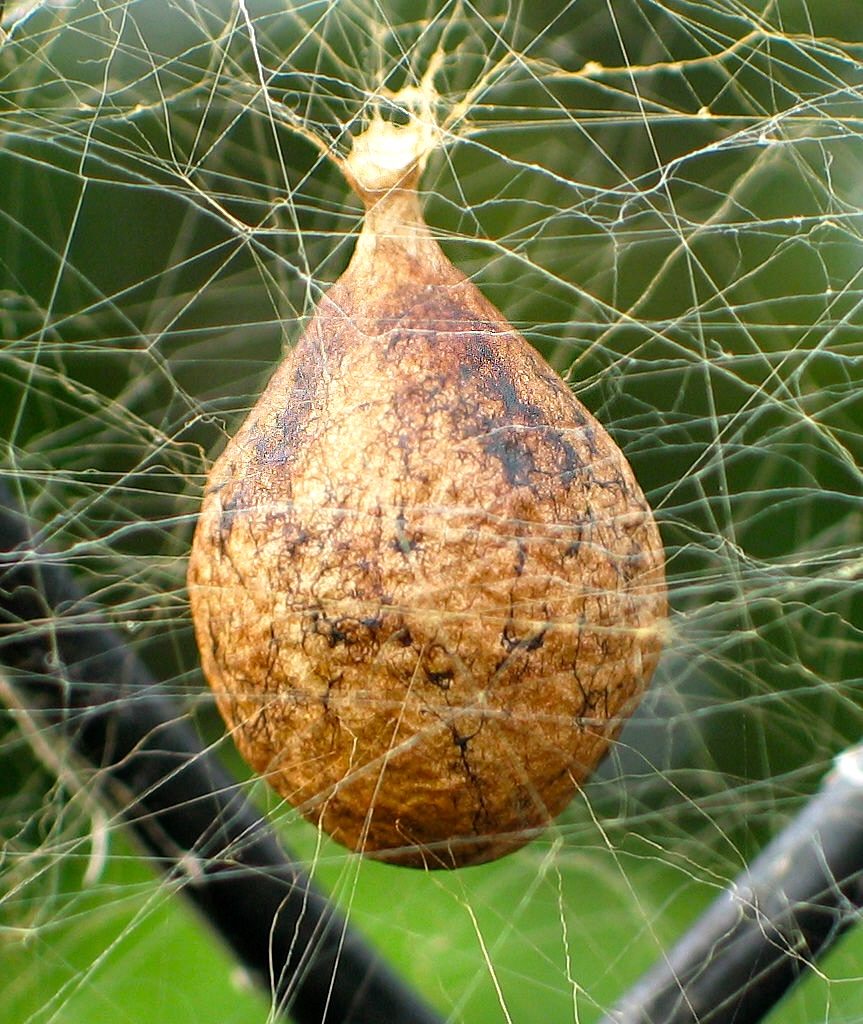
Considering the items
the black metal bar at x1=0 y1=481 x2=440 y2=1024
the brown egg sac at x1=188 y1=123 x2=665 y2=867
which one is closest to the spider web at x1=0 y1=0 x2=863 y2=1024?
the black metal bar at x1=0 y1=481 x2=440 y2=1024

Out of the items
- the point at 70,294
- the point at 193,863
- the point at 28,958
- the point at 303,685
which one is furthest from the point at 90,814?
the point at 70,294

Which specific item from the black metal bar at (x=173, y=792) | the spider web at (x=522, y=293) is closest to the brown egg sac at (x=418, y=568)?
the black metal bar at (x=173, y=792)

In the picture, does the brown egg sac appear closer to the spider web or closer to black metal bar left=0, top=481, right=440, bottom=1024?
black metal bar left=0, top=481, right=440, bottom=1024

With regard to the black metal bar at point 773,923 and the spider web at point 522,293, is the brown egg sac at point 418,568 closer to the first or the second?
the black metal bar at point 773,923

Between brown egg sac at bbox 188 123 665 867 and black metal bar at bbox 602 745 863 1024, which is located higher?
brown egg sac at bbox 188 123 665 867

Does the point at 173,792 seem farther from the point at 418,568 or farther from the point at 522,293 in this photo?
the point at 522,293

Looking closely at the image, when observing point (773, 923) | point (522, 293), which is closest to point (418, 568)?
point (773, 923)

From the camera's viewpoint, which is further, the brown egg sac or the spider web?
the spider web
